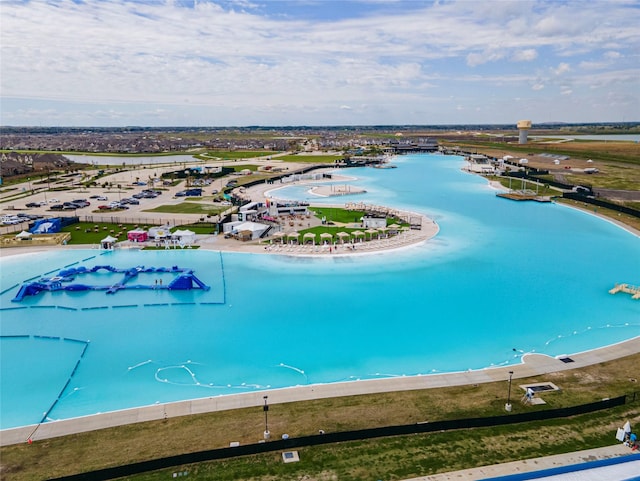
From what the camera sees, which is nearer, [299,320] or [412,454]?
[412,454]

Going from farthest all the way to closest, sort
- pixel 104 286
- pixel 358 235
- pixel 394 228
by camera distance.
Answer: pixel 394 228 < pixel 358 235 < pixel 104 286

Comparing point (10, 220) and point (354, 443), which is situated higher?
point (10, 220)

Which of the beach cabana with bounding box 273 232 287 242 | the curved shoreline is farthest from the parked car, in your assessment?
the curved shoreline

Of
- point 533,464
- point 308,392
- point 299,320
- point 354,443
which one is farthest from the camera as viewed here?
point 299,320

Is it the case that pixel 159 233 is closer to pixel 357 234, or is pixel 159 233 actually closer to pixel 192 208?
pixel 192 208

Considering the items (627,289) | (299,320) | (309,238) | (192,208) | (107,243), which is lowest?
(299,320)

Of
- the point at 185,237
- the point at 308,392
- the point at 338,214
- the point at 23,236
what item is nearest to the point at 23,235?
the point at 23,236

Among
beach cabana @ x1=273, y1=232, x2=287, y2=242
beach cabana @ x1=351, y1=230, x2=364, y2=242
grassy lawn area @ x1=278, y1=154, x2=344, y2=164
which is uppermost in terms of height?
grassy lawn area @ x1=278, y1=154, x2=344, y2=164

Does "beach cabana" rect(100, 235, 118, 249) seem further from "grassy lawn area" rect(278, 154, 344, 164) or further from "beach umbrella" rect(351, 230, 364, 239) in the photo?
"grassy lawn area" rect(278, 154, 344, 164)
